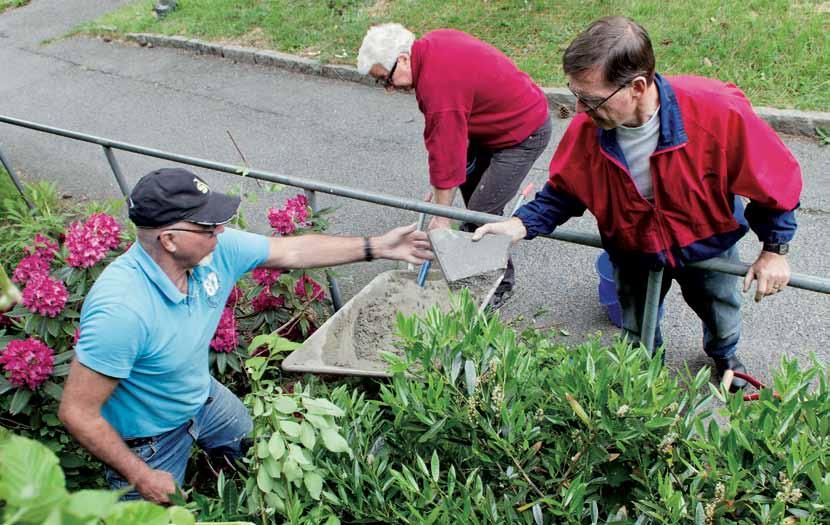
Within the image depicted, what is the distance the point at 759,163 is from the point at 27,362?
3006 millimetres

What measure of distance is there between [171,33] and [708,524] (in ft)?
35.9

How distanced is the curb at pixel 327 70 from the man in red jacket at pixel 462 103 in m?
2.69

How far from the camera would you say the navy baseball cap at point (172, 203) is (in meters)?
2.46

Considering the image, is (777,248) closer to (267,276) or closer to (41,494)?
(267,276)

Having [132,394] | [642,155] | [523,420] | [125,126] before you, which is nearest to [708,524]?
[523,420]

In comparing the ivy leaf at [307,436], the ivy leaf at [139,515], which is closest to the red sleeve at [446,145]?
the ivy leaf at [307,436]

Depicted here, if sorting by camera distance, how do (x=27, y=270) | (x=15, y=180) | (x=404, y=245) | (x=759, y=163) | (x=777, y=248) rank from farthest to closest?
(x=15, y=180) → (x=27, y=270) → (x=404, y=245) → (x=777, y=248) → (x=759, y=163)

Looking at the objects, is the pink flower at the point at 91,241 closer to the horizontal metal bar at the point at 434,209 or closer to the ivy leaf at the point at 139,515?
the horizontal metal bar at the point at 434,209

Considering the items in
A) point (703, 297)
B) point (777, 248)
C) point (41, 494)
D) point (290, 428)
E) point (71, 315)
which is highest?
point (41, 494)

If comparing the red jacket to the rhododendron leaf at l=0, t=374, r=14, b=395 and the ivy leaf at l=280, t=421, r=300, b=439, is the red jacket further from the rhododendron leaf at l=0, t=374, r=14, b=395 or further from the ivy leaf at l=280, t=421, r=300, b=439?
the rhododendron leaf at l=0, t=374, r=14, b=395

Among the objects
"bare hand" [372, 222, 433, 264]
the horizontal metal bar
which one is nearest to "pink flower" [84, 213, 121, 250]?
the horizontal metal bar

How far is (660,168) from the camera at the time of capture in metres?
2.58

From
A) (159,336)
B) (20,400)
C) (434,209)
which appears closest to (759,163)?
(434,209)

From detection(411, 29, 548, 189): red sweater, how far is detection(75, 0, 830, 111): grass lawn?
3166 millimetres
